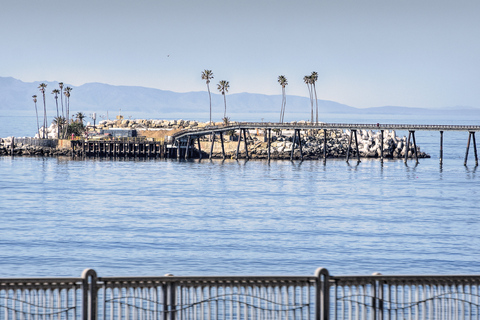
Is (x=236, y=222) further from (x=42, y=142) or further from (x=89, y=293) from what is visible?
(x=42, y=142)

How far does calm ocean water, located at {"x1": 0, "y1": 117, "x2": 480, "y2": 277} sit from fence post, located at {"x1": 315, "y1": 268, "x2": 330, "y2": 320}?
23084 mm

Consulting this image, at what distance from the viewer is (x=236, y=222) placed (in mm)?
54250

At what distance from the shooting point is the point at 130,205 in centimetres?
6562

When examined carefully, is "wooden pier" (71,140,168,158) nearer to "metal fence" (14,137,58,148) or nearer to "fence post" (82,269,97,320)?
"metal fence" (14,137,58,148)

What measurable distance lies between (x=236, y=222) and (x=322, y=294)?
1689 inches

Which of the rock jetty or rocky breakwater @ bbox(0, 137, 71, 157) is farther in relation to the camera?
rocky breakwater @ bbox(0, 137, 71, 157)

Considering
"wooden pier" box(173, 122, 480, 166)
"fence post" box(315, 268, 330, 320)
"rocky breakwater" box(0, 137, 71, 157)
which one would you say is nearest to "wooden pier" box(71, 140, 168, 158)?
"rocky breakwater" box(0, 137, 71, 157)

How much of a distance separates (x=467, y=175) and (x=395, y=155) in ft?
133

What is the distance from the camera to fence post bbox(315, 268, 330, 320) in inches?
444

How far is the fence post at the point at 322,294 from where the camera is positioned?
11273 millimetres

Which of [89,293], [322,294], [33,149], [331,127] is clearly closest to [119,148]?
[33,149]

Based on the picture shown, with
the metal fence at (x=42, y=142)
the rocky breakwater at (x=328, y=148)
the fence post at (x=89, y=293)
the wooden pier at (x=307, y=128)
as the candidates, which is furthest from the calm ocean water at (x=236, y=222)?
the metal fence at (x=42, y=142)

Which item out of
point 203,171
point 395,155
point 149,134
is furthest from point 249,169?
point 149,134

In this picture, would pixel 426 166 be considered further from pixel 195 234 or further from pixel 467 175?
pixel 195 234
